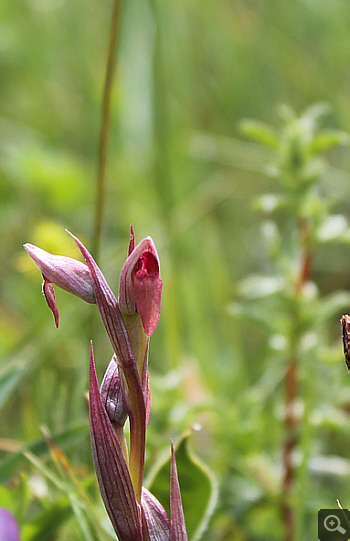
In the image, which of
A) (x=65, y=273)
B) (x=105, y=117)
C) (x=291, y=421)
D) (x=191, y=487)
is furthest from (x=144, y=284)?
(x=291, y=421)

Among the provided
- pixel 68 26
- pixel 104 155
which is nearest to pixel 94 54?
pixel 68 26

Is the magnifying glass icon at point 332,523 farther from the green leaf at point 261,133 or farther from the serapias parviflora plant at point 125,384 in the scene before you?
the green leaf at point 261,133

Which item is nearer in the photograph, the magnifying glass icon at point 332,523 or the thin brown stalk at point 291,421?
the magnifying glass icon at point 332,523

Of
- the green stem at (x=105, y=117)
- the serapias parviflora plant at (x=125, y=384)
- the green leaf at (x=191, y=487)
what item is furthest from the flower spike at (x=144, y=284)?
the green stem at (x=105, y=117)

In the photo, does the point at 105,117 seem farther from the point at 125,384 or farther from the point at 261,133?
the point at 125,384

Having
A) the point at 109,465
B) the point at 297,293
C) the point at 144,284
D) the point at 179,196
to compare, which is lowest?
the point at 109,465

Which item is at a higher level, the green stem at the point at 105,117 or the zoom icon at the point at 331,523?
the green stem at the point at 105,117

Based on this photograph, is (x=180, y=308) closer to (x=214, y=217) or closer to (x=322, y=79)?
(x=214, y=217)
